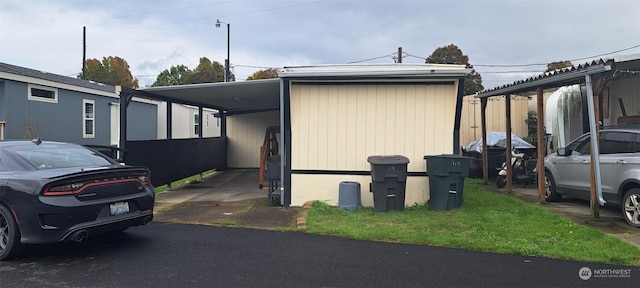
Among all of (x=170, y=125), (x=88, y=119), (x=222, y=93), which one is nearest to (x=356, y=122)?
(x=222, y=93)

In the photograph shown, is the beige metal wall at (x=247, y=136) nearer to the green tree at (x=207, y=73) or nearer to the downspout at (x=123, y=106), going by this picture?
the downspout at (x=123, y=106)

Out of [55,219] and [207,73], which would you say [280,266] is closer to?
[55,219]

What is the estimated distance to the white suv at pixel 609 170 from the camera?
7.07m

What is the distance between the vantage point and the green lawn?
5.61 metres

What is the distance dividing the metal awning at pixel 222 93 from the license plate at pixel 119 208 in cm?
488

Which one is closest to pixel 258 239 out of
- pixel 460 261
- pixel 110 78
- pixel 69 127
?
pixel 460 261

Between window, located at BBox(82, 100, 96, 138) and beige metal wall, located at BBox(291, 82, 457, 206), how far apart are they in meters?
12.0

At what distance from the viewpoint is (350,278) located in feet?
15.2

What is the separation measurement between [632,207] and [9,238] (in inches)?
339

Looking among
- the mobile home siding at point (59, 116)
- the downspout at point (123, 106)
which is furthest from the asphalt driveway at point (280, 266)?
the mobile home siding at point (59, 116)

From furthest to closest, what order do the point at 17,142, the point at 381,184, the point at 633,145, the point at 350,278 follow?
the point at 381,184 → the point at 633,145 → the point at 17,142 → the point at 350,278

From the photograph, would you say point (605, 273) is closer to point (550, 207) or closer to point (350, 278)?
point (350, 278)

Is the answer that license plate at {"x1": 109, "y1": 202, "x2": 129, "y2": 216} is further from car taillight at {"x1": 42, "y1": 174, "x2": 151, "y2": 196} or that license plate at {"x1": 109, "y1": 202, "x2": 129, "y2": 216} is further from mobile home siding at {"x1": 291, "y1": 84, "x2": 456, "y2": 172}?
mobile home siding at {"x1": 291, "y1": 84, "x2": 456, "y2": 172}

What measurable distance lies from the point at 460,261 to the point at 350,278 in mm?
1461
